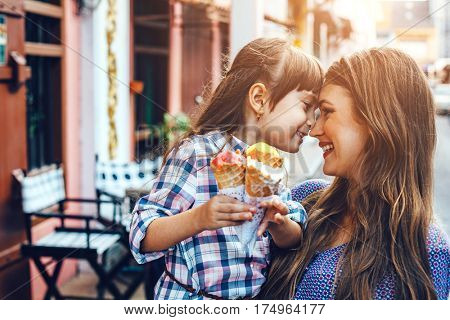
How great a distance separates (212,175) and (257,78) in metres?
0.23

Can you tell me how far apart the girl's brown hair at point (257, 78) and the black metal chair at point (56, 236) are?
175cm

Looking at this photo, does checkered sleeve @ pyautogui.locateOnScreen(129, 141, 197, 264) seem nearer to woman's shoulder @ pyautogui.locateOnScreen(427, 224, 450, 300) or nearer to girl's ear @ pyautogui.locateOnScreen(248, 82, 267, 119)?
girl's ear @ pyautogui.locateOnScreen(248, 82, 267, 119)

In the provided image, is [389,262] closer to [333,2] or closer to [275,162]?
[275,162]

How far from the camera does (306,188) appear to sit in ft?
5.35

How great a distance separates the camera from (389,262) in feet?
4.17

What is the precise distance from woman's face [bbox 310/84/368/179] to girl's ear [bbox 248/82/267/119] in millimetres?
115

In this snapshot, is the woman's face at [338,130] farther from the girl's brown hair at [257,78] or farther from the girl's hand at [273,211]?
the girl's hand at [273,211]

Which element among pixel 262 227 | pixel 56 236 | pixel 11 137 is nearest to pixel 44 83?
pixel 11 137

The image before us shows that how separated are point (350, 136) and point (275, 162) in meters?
0.26

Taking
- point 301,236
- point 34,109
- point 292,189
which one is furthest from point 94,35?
point 301,236

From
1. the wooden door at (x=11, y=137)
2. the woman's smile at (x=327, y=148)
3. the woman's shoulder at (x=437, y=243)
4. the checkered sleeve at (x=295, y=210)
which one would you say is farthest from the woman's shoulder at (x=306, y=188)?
the wooden door at (x=11, y=137)

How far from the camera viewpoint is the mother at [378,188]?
1264mm

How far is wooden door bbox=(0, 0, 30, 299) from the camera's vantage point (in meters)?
2.89

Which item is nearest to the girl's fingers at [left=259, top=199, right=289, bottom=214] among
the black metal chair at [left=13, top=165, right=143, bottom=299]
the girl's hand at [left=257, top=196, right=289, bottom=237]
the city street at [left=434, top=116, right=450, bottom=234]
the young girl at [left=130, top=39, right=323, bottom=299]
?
the girl's hand at [left=257, top=196, right=289, bottom=237]
